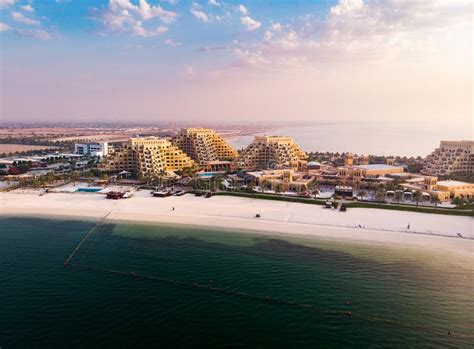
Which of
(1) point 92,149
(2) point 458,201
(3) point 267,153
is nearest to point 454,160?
(2) point 458,201

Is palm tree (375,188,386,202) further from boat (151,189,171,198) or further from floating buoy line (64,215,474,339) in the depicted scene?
boat (151,189,171,198)

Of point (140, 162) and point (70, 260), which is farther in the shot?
point (140, 162)

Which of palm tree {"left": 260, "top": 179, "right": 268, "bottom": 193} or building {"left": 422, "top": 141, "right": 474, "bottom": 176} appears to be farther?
building {"left": 422, "top": 141, "right": 474, "bottom": 176}

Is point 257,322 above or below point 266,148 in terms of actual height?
below

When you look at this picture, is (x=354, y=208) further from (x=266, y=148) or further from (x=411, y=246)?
A: (x=266, y=148)

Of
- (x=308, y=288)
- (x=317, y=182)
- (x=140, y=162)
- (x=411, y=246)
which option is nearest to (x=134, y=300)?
(x=308, y=288)

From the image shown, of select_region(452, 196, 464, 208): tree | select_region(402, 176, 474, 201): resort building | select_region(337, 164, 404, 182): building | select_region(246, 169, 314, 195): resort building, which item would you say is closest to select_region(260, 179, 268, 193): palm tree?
select_region(246, 169, 314, 195): resort building
